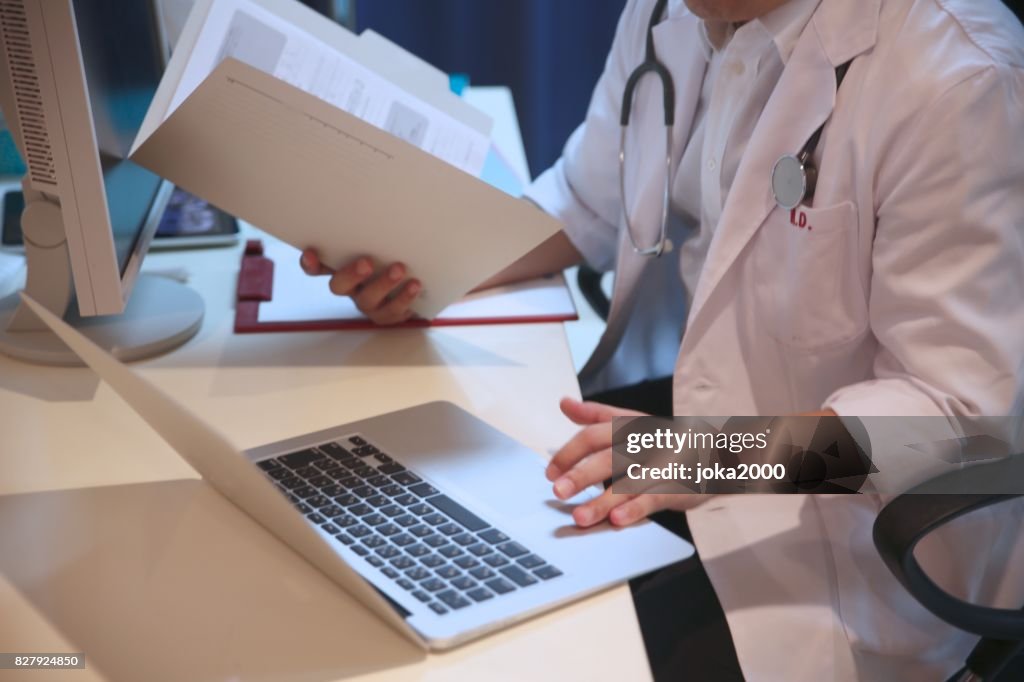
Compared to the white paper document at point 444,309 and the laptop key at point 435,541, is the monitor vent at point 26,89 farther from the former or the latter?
the laptop key at point 435,541

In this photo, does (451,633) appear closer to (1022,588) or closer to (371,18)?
(1022,588)

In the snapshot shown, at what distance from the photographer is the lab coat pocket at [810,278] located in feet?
3.24

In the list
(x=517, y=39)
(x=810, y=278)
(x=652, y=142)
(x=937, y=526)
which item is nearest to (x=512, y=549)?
(x=937, y=526)

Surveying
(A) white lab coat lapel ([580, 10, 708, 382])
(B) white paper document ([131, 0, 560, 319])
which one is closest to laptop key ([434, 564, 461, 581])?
(B) white paper document ([131, 0, 560, 319])

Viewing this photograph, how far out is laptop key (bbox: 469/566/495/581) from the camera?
28.1 inches

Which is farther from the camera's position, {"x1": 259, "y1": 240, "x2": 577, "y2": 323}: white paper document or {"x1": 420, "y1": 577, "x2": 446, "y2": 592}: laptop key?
{"x1": 259, "y1": 240, "x2": 577, "y2": 323}: white paper document

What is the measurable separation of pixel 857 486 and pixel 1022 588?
199 millimetres

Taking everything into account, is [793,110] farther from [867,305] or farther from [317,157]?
[317,157]

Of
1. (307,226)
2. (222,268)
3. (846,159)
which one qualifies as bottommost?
(222,268)

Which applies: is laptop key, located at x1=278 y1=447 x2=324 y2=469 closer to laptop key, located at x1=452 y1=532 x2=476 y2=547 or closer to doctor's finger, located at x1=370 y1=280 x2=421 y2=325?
laptop key, located at x1=452 y1=532 x2=476 y2=547

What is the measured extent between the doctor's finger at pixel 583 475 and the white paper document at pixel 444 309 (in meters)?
0.40

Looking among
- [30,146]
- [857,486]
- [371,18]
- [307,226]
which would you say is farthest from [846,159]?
[371,18]

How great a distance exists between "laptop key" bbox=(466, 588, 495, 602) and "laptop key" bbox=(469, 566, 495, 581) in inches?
0.5

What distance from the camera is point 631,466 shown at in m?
0.90
